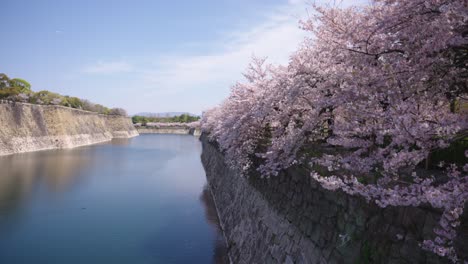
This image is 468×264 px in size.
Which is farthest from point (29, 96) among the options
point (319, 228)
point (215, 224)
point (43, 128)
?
point (319, 228)

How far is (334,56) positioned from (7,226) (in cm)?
1311

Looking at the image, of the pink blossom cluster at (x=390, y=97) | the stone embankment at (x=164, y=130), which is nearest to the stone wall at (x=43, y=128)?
the pink blossom cluster at (x=390, y=97)

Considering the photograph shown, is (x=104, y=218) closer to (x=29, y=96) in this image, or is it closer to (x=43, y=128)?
(x=43, y=128)

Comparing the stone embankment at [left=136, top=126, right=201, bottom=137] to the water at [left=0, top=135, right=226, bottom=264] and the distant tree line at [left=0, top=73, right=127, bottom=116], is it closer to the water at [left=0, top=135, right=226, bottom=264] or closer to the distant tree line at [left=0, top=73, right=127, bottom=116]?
the distant tree line at [left=0, top=73, right=127, bottom=116]

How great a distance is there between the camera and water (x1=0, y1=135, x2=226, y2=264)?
35.0ft

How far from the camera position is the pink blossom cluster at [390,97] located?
128 inches

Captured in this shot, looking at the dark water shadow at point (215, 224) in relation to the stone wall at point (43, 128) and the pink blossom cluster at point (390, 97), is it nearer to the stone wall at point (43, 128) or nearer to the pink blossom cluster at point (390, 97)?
the pink blossom cluster at point (390, 97)

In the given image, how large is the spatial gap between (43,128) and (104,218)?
34.4 metres

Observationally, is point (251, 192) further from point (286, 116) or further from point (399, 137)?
point (399, 137)

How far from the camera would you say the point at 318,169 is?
19.0ft

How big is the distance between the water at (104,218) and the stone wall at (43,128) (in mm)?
12700

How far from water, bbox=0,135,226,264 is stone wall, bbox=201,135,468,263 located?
7.86ft

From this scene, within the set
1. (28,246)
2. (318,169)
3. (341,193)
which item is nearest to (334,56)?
(318,169)

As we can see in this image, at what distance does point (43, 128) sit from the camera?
4341 cm
